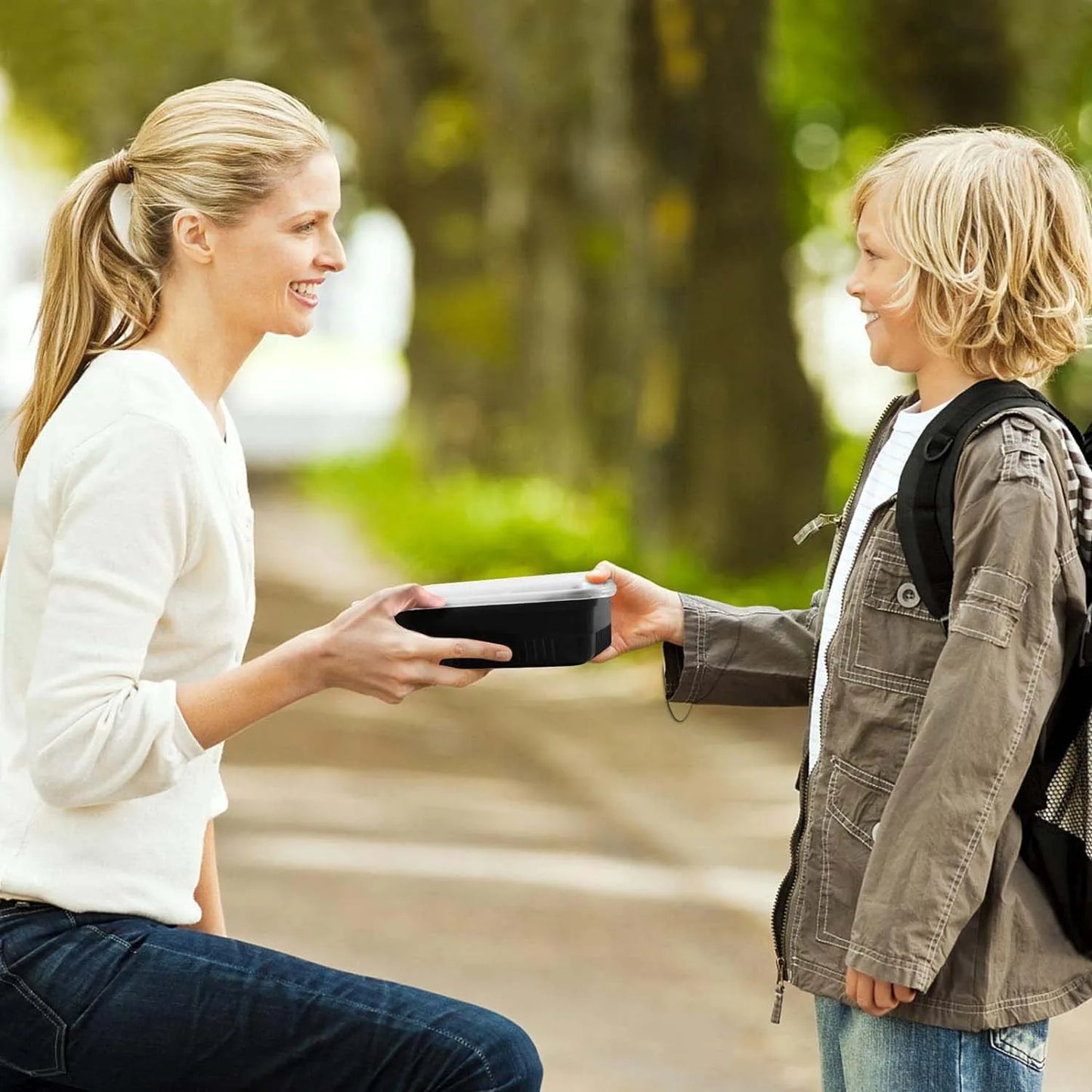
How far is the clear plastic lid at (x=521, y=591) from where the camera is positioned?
245 centimetres

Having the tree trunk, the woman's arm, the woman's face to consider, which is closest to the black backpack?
the woman's face

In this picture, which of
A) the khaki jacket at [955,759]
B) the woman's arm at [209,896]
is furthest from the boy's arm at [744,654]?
the woman's arm at [209,896]

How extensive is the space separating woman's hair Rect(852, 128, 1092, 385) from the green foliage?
284 inches

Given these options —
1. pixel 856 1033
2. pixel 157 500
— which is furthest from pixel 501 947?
pixel 157 500

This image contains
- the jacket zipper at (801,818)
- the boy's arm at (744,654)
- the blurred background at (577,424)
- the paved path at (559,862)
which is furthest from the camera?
the blurred background at (577,424)

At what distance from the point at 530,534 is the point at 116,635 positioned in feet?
36.7

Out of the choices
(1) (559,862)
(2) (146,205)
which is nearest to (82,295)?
(2) (146,205)

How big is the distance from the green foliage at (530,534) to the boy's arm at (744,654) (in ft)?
22.2

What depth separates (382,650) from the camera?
2.34 m

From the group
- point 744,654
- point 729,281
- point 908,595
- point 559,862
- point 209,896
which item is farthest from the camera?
point 729,281

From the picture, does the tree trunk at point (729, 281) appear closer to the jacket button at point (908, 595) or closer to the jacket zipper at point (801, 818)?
the jacket zipper at point (801, 818)

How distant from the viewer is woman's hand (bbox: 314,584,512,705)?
2334 millimetres

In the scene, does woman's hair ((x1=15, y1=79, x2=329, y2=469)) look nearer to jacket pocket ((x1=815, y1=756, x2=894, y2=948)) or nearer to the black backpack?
the black backpack

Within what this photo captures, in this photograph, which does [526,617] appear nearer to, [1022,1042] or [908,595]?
[908,595]
